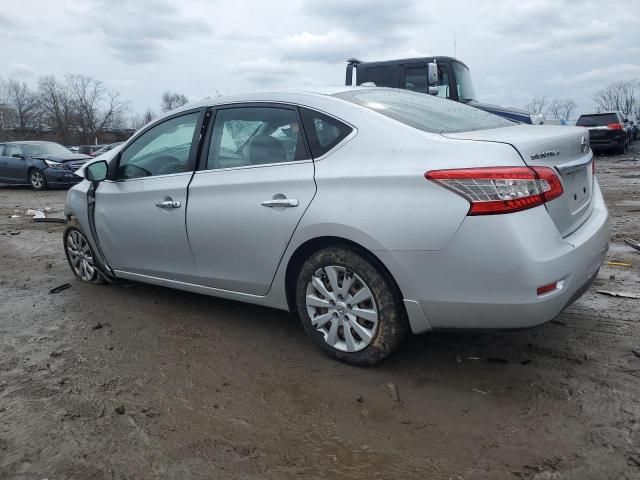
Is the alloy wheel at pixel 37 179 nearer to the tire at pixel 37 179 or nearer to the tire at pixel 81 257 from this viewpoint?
the tire at pixel 37 179

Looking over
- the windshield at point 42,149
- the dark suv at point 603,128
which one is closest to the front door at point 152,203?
the windshield at point 42,149

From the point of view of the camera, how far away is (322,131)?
129 inches

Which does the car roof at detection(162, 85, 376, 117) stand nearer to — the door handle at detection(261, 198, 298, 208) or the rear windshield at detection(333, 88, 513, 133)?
the rear windshield at detection(333, 88, 513, 133)

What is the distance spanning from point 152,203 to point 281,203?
131 centimetres

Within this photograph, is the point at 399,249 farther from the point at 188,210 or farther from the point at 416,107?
the point at 188,210

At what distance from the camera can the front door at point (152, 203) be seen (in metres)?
3.93

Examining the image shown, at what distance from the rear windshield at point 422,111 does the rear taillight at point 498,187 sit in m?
0.48

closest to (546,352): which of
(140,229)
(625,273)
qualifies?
(625,273)

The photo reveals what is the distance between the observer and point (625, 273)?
4.81m

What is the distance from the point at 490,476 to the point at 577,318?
1.98 meters

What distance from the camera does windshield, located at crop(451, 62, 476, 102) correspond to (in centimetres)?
956

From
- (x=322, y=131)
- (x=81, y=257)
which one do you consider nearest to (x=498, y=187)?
(x=322, y=131)

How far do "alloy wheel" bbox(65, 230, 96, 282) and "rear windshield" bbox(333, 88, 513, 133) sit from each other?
2.93 m

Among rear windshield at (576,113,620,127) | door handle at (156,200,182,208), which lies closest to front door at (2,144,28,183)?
door handle at (156,200,182,208)
